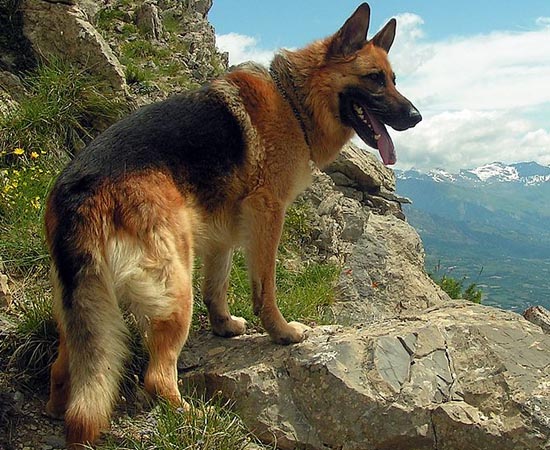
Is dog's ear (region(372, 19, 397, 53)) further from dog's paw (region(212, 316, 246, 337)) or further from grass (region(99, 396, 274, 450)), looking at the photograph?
grass (region(99, 396, 274, 450))

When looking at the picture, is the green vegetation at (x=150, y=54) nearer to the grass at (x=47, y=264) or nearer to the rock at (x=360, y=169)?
the grass at (x=47, y=264)

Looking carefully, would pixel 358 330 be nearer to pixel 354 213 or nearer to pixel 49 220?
pixel 49 220

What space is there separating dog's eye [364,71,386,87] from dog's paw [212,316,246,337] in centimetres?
242

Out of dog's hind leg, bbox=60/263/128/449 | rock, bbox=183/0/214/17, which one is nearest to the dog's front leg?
dog's hind leg, bbox=60/263/128/449

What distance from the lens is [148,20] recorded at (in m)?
12.8

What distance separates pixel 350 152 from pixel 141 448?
7.36 m

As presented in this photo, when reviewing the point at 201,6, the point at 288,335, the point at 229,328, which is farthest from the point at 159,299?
the point at 201,6

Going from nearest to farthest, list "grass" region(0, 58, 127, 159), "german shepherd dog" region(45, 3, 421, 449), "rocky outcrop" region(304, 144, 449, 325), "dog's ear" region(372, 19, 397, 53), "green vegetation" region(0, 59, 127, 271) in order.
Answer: "german shepherd dog" region(45, 3, 421, 449) → "dog's ear" region(372, 19, 397, 53) → "green vegetation" region(0, 59, 127, 271) → "grass" region(0, 58, 127, 159) → "rocky outcrop" region(304, 144, 449, 325)

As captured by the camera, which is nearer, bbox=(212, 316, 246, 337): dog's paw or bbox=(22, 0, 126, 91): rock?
bbox=(212, 316, 246, 337): dog's paw

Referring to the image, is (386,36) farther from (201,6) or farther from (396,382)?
(201,6)

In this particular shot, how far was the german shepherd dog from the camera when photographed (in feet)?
11.1

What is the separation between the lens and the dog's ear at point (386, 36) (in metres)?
5.24

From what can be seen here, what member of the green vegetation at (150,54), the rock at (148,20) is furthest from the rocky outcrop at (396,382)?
the rock at (148,20)

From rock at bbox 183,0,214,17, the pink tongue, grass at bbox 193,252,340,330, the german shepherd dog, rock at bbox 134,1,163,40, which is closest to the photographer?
the german shepherd dog
